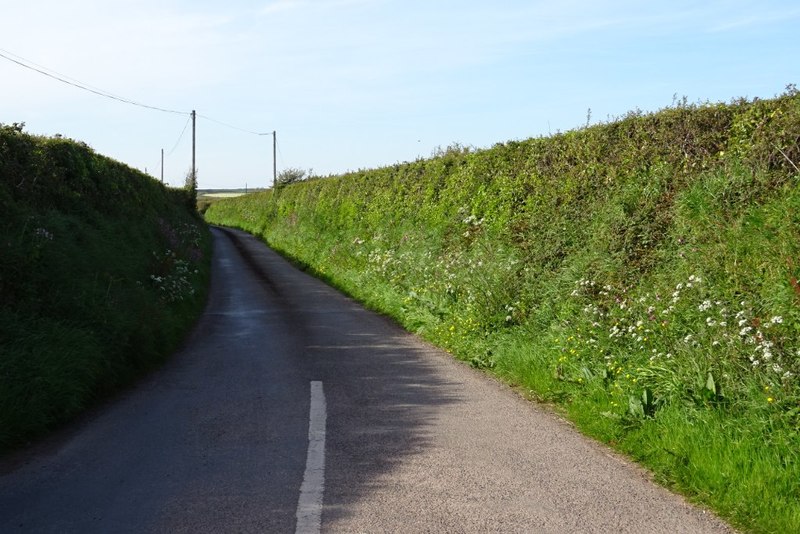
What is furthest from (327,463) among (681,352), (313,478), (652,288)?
(652,288)

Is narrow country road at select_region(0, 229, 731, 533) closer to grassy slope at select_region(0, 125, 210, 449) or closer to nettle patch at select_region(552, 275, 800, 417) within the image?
grassy slope at select_region(0, 125, 210, 449)

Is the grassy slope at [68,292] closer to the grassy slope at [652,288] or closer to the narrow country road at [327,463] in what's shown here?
the narrow country road at [327,463]

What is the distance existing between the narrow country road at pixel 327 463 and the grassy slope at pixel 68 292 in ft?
1.40

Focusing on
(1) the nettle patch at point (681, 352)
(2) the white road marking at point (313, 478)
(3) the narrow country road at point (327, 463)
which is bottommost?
(3) the narrow country road at point (327, 463)

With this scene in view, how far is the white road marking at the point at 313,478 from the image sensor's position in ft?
13.7

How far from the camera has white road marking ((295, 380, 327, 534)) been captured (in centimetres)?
418

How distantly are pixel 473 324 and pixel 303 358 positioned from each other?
276cm

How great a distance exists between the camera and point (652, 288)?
324 inches

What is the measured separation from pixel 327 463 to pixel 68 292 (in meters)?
5.06

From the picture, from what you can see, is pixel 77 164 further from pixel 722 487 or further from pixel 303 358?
pixel 722 487

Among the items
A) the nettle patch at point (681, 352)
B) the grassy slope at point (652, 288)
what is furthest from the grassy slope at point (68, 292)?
the nettle patch at point (681, 352)

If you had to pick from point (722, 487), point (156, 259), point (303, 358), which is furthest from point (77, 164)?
point (722, 487)

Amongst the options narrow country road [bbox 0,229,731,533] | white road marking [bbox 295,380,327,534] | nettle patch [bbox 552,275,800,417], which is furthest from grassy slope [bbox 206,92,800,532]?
white road marking [bbox 295,380,327,534]

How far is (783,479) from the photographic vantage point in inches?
175
